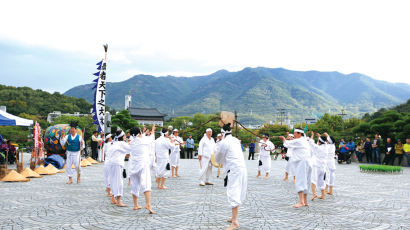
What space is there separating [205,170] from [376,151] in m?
15.2

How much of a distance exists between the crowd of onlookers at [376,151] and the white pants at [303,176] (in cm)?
1403

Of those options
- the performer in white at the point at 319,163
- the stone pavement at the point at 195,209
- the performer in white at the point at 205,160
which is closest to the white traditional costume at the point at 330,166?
the performer in white at the point at 319,163

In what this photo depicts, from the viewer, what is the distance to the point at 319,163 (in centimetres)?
902

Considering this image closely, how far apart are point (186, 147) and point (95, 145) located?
846cm

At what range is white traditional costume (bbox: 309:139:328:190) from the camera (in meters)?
8.75

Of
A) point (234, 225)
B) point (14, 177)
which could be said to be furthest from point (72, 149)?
point (234, 225)

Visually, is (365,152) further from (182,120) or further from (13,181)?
(182,120)

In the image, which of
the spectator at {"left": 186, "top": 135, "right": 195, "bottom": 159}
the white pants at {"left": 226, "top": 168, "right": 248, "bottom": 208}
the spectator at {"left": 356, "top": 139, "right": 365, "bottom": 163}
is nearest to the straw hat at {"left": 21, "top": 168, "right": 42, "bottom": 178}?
the white pants at {"left": 226, "top": 168, "right": 248, "bottom": 208}

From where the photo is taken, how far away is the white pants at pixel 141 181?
23.2 ft

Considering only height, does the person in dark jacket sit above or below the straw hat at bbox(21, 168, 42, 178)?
above

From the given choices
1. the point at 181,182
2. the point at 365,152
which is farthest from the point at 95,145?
the point at 365,152

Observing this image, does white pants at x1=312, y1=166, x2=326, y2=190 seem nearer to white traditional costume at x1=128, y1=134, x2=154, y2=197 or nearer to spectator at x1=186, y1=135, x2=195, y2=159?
white traditional costume at x1=128, y1=134, x2=154, y2=197

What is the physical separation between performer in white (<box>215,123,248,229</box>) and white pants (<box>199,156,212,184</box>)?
15.4ft

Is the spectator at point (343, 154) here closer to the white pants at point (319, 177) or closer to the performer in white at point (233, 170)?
the white pants at point (319, 177)
